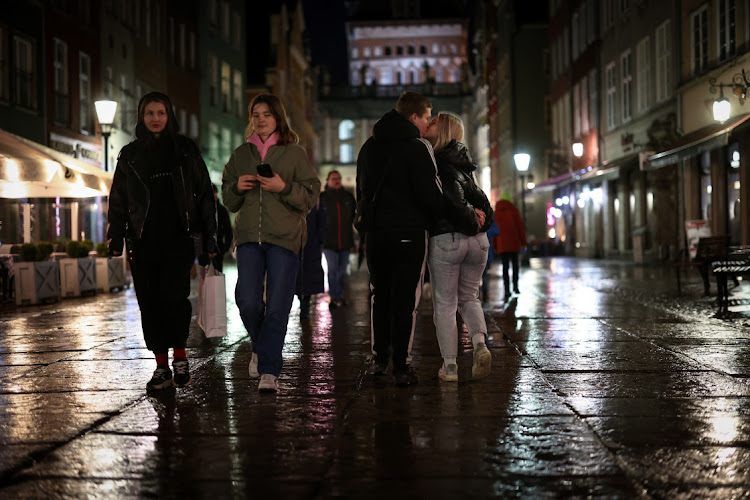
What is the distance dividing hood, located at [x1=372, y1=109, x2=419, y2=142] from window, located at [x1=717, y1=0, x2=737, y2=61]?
1938 centimetres

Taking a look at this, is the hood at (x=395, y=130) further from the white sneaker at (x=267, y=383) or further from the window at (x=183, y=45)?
the window at (x=183, y=45)

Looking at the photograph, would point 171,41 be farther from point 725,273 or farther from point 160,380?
point 160,380

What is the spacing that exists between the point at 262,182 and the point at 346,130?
100935 millimetres

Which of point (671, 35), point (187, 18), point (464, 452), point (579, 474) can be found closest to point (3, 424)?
point (464, 452)

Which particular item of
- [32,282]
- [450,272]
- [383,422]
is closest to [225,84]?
[32,282]

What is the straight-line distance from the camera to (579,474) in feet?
14.2

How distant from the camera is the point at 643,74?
33.9 m

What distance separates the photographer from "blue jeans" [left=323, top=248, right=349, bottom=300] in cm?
1498

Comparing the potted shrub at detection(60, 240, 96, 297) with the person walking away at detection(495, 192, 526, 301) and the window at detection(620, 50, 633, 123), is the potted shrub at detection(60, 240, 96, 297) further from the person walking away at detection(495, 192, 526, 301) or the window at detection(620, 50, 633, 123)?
the window at detection(620, 50, 633, 123)

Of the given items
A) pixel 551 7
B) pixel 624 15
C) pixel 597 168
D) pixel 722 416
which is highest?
pixel 551 7

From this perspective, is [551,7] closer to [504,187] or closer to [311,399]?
[504,187]

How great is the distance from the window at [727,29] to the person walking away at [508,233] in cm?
1018

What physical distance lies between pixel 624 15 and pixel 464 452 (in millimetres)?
33165

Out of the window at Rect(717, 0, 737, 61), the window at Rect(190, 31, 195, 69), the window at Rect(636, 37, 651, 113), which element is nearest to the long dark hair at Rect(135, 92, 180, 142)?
the window at Rect(717, 0, 737, 61)
